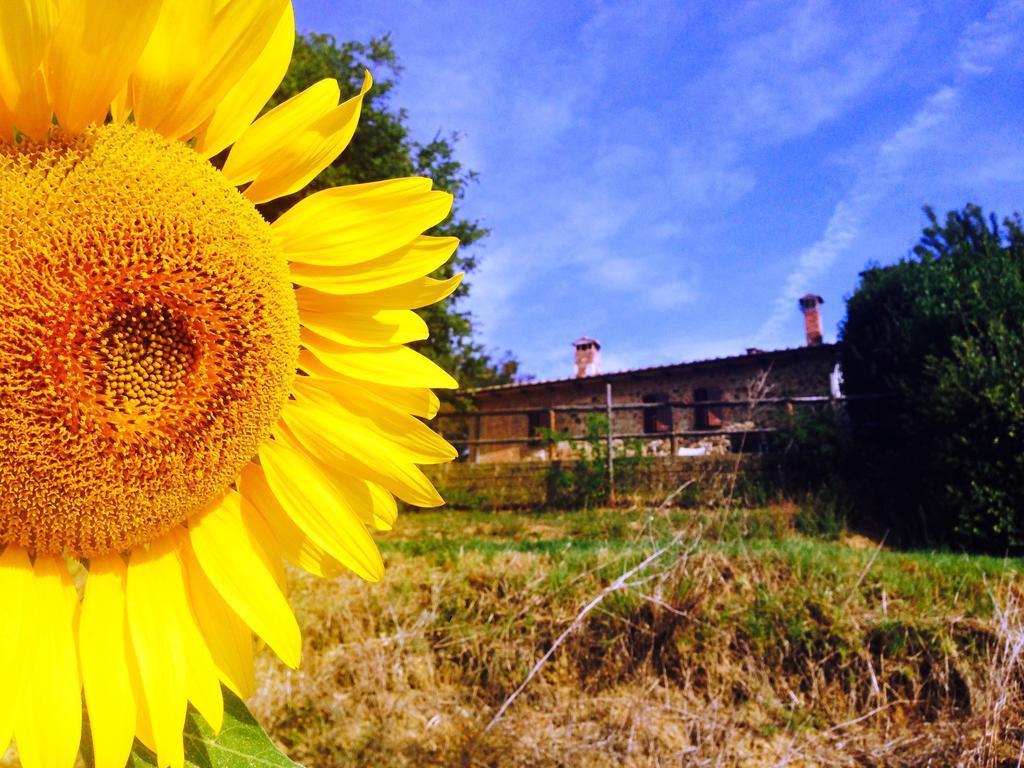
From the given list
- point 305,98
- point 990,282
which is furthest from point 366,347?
point 990,282

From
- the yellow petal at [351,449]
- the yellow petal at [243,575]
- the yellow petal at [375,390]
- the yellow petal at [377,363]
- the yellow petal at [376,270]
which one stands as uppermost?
the yellow petal at [376,270]

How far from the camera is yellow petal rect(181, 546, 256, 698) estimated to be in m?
0.74

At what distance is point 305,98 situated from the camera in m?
0.77

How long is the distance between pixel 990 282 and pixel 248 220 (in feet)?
39.5

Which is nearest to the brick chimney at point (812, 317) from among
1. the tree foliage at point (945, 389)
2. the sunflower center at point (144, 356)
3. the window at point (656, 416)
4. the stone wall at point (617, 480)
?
the window at point (656, 416)

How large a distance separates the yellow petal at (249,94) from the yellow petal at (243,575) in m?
0.35

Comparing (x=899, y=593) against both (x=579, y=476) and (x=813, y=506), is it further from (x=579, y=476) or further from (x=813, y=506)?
(x=579, y=476)

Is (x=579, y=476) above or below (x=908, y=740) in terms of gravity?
above

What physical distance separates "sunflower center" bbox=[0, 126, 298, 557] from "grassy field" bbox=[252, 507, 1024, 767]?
9.30 feet

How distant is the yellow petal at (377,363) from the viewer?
83 centimetres

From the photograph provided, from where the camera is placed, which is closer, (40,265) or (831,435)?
(40,265)

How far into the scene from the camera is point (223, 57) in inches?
27.2

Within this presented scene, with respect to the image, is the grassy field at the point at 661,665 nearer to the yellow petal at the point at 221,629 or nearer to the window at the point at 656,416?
the yellow petal at the point at 221,629

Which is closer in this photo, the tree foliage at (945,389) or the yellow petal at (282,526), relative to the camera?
the yellow petal at (282,526)
